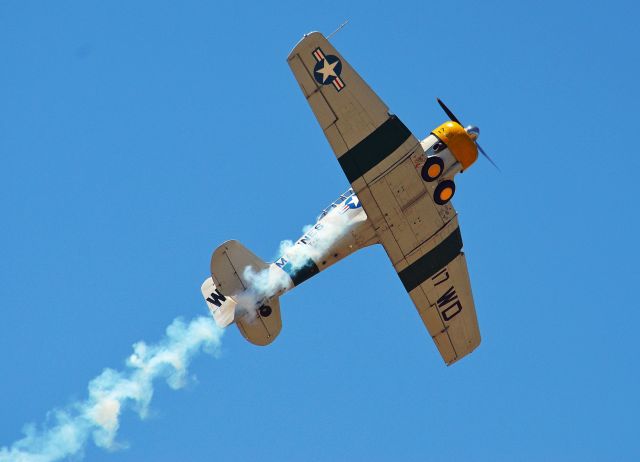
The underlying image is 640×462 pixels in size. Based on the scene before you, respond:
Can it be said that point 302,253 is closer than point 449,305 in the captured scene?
Yes

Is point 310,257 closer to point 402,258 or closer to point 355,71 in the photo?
point 402,258

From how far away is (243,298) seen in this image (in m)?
28.2

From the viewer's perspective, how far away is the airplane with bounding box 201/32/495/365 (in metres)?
26.4

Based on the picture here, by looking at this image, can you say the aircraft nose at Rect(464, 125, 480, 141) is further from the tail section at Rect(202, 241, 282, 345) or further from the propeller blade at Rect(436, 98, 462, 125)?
the tail section at Rect(202, 241, 282, 345)

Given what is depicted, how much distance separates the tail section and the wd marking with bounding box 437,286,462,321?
180 inches

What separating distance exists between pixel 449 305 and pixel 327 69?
7.83m

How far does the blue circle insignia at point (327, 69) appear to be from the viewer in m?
26.1

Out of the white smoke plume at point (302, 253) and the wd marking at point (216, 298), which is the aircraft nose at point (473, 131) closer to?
the white smoke plume at point (302, 253)

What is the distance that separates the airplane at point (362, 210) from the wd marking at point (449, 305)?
174 mm

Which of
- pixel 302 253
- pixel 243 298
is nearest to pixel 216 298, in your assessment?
pixel 243 298

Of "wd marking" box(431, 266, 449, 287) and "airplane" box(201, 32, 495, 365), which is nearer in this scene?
"airplane" box(201, 32, 495, 365)

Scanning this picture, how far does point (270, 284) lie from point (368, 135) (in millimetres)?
4457

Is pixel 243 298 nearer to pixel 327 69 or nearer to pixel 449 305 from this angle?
pixel 449 305

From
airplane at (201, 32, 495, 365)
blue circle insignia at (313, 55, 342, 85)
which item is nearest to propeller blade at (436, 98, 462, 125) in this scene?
airplane at (201, 32, 495, 365)
